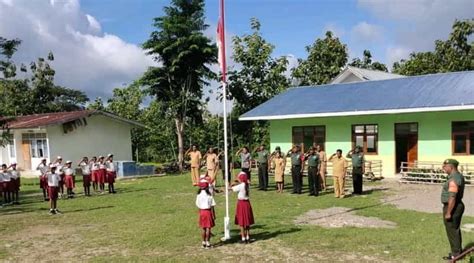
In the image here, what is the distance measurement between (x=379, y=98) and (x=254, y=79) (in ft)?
45.1

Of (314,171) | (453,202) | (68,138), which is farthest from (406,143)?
(68,138)

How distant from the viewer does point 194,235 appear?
35.1 feet

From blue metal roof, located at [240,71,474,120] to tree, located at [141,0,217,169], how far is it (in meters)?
6.78

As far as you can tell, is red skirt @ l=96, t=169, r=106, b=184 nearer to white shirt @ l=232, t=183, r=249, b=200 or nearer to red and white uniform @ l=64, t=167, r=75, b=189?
red and white uniform @ l=64, t=167, r=75, b=189

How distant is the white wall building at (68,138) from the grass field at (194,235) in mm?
14210

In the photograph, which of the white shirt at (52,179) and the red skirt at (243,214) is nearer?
the red skirt at (243,214)

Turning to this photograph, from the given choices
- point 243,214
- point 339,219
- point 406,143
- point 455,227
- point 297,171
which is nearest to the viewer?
point 455,227

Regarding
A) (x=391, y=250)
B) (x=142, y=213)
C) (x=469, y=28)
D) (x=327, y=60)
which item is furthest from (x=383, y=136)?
(x=469, y=28)

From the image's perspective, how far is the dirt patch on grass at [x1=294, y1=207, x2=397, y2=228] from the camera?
11383 millimetres

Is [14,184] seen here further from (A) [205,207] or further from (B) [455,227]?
(B) [455,227]

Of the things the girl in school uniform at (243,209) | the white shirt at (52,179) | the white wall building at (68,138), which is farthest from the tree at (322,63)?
the girl in school uniform at (243,209)

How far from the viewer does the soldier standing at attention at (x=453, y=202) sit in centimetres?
773

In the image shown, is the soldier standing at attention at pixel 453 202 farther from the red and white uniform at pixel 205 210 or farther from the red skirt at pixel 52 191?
the red skirt at pixel 52 191

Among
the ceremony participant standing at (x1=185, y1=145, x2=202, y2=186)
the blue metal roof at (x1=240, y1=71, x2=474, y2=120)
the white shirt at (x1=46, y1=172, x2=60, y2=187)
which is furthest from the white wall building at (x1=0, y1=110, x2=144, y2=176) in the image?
the white shirt at (x1=46, y1=172, x2=60, y2=187)
